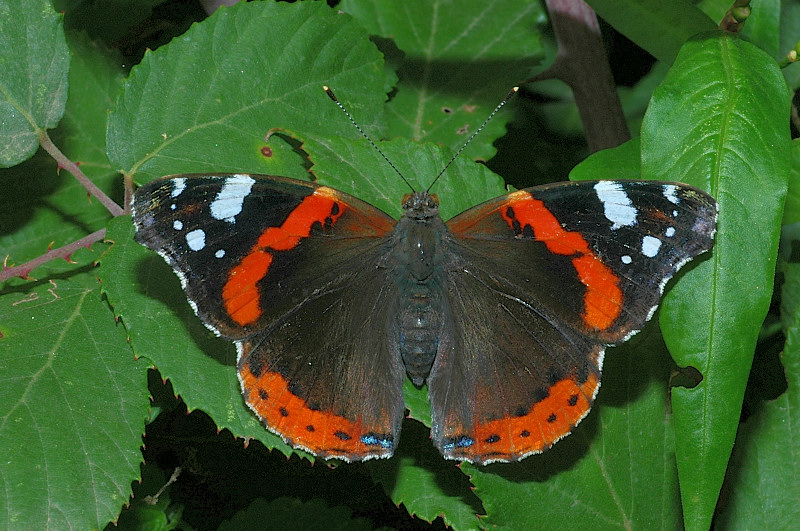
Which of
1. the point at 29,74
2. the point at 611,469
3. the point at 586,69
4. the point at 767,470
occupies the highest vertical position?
the point at 29,74

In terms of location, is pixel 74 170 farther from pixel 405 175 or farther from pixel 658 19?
pixel 658 19

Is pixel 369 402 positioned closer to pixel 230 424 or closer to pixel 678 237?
pixel 230 424

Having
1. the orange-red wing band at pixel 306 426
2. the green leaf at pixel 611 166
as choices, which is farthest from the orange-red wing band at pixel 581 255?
the orange-red wing band at pixel 306 426

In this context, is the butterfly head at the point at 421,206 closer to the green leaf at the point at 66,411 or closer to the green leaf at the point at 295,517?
the green leaf at the point at 66,411

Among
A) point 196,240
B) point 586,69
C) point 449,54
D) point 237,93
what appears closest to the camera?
point 196,240

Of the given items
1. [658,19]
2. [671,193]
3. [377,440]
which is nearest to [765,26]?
[658,19]

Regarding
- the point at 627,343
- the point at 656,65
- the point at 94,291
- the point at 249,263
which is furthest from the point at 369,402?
the point at 656,65

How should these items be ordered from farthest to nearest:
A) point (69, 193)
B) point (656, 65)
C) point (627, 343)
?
1. point (656, 65)
2. point (69, 193)
3. point (627, 343)
